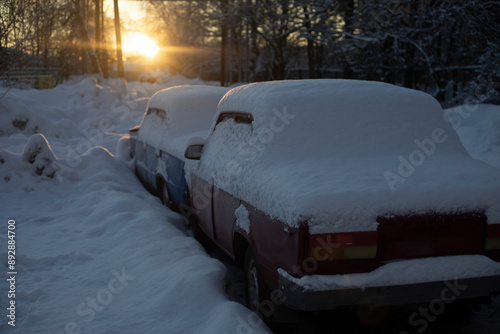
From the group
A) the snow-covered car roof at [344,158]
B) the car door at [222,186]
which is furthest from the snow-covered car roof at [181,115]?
the snow-covered car roof at [344,158]

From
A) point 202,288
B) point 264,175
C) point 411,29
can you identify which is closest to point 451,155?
point 264,175

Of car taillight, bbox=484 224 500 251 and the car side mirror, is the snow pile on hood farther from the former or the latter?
car taillight, bbox=484 224 500 251

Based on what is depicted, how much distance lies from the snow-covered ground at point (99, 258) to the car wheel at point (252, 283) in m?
0.18

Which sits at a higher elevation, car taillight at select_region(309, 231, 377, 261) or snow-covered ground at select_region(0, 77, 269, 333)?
car taillight at select_region(309, 231, 377, 261)

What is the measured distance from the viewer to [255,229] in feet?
11.0

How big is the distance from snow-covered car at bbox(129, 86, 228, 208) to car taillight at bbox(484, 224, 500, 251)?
3.57m

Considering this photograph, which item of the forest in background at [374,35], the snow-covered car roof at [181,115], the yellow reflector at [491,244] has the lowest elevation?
the yellow reflector at [491,244]

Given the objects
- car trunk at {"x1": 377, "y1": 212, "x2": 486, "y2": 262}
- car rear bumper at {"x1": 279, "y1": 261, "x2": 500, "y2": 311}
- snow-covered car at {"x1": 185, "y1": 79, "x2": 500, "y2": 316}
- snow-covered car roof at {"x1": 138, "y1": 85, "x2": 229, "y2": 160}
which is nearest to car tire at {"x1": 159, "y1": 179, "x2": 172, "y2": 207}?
snow-covered car roof at {"x1": 138, "y1": 85, "x2": 229, "y2": 160}

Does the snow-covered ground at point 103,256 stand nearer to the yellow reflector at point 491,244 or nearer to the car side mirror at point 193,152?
the car side mirror at point 193,152

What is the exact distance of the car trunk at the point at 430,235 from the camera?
2.87 meters

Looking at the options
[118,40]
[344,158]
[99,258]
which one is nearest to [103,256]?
[99,258]

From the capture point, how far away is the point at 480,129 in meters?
10.1

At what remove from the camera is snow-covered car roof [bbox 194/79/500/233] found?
9.34 ft

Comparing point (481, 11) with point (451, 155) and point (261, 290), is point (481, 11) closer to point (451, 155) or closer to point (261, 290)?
point (451, 155)
